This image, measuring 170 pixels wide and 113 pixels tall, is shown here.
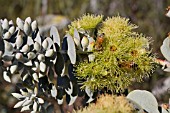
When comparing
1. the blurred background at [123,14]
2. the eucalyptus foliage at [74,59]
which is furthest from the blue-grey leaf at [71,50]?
the blurred background at [123,14]

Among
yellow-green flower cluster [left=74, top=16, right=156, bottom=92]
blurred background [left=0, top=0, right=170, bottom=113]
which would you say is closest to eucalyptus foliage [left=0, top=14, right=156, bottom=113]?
yellow-green flower cluster [left=74, top=16, right=156, bottom=92]

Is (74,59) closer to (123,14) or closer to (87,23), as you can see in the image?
(87,23)

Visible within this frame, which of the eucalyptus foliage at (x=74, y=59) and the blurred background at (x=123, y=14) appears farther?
the blurred background at (x=123, y=14)

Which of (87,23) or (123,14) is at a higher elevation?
(123,14)

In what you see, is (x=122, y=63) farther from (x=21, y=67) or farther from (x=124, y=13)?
(x=124, y=13)

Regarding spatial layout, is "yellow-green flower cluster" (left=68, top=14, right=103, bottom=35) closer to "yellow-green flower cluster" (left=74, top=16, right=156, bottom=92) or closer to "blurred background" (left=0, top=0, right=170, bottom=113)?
"yellow-green flower cluster" (left=74, top=16, right=156, bottom=92)

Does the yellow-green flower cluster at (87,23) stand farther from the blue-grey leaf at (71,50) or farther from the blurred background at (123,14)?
the blurred background at (123,14)

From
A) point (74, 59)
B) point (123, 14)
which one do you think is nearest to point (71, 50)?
point (74, 59)

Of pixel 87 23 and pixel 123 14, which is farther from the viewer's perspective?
pixel 123 14
